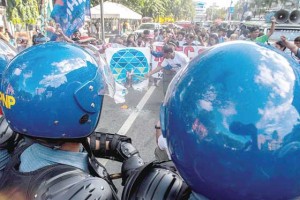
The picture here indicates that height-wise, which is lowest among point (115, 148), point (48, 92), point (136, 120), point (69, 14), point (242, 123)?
point (136, 120)

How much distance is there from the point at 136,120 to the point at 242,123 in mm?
5560

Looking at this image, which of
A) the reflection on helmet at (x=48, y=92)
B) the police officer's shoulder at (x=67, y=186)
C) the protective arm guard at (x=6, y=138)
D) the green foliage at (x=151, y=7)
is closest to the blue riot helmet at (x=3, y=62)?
the protective arm guard at (x=6, y=138)

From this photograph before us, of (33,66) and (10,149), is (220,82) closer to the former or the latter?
(33,66)

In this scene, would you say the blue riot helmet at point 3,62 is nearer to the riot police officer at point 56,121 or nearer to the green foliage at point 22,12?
Result: the riot police officer at point 56,121

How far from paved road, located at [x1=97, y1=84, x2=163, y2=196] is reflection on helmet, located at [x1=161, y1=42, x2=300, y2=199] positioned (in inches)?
117

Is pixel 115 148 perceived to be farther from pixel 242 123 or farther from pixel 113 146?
pixel 242 123

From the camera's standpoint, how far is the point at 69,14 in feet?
18.2

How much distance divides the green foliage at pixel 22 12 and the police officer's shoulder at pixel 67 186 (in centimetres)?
1528

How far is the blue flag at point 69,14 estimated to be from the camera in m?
5.43

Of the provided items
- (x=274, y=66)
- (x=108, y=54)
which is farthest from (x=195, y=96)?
(x=108, y=54)

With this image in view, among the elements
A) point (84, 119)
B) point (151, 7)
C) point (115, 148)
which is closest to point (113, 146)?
point (115, 148)

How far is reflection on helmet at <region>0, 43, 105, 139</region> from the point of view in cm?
140

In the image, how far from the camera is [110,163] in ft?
14.4

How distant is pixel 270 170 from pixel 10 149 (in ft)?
4.72
